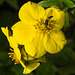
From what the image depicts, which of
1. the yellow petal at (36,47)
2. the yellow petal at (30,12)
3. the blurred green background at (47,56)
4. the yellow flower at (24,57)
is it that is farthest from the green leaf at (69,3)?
the blurred green background at (47,56)

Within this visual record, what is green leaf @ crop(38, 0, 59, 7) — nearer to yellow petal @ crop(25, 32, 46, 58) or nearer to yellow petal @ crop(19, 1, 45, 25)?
yellow petal @ crop(19, 1, 45, 25)

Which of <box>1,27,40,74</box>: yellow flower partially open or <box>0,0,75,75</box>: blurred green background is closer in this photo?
<box>1,27,40,74</box>: yellow flower partially open

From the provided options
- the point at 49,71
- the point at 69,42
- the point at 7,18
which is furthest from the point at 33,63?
the point at 7,18

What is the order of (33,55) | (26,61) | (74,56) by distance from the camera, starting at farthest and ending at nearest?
(74,56) < (26,61) < (33,55)

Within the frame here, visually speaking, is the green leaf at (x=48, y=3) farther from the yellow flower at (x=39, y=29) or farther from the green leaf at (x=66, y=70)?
the green leaf at (x=66, y=70)

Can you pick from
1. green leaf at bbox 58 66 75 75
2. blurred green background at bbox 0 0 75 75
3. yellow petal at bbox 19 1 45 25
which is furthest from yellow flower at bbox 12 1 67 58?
green leaf at bbox 58 66 75 75

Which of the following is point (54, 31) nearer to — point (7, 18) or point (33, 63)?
Answer: point (33, 63)
